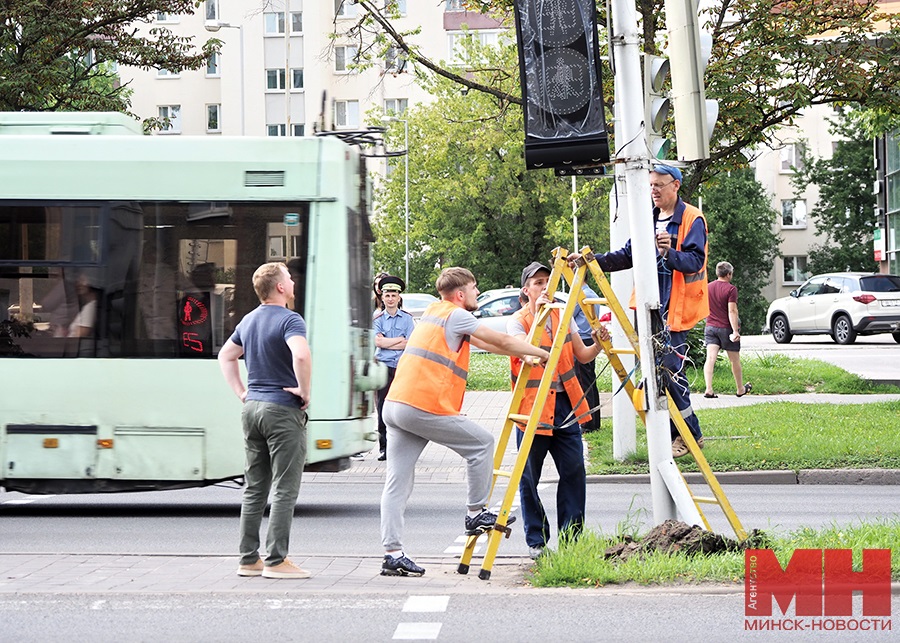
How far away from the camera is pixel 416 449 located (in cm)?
770

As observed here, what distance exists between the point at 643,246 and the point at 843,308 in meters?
28.3

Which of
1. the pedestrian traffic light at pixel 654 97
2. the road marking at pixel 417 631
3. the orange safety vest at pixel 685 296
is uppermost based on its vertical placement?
the pedestrian traffic light at pixel 654 97

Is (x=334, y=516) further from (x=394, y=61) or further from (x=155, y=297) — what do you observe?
(x=394, y=61)

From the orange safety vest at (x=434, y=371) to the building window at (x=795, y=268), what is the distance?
207 feet

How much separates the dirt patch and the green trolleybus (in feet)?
11.1

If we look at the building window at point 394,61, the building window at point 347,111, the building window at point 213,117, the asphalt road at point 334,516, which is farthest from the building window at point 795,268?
the asphalt road at point 334,516

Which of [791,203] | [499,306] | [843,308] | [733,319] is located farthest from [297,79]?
[733,319]

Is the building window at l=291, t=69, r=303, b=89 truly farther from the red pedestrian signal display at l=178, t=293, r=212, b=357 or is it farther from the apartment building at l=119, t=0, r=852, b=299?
the red pedestrian signal display at l=178, t=293, r=212, b=357

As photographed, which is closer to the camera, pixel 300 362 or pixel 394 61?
pixel 300 362

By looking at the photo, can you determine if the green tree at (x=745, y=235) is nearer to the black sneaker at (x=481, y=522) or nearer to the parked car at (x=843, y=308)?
the parked car at (x=843, y=308)

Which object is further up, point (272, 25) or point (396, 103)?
point (272, 25)

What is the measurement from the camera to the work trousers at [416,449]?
7.50 meters

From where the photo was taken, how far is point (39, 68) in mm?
20016

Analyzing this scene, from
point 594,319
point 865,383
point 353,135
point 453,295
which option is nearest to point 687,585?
point 594,319
